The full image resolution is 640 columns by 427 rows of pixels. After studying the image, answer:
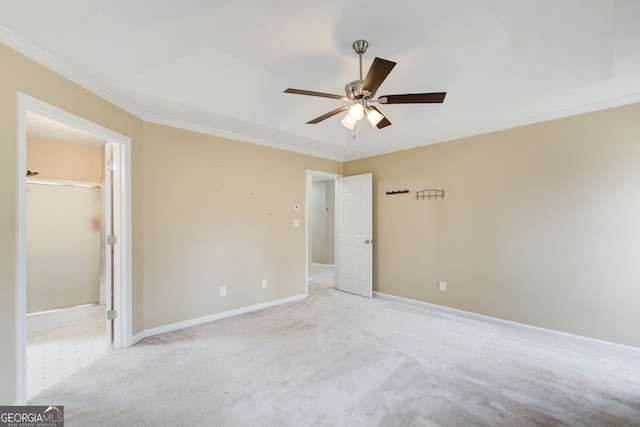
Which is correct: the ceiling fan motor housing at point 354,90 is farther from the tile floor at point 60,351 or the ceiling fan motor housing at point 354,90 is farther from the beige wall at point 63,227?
the beige wall at point 63,227

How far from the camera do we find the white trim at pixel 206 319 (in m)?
3.13

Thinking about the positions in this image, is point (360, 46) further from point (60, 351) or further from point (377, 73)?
point (60, 351)

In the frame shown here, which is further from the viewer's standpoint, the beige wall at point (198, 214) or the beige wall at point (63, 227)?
the beige wall at point (63, 227)

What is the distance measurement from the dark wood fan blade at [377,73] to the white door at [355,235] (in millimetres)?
2784

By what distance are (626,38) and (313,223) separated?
22.1ft

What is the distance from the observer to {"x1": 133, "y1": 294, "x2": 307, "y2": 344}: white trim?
123 inches

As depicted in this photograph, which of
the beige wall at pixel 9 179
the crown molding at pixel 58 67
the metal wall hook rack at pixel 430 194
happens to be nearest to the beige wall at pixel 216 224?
→ the crown molding at pixel 58 67

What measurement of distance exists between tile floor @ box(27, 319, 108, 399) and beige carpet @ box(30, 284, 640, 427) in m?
0.20

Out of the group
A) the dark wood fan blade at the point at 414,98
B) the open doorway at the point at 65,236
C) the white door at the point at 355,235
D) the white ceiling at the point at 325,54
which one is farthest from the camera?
the white door at the point at 355,235

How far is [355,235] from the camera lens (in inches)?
195

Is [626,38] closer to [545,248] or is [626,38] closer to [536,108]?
[536,108]

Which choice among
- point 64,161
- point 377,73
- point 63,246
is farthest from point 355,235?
point 64,161

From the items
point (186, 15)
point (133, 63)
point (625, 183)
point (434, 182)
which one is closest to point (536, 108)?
point (625, 183)

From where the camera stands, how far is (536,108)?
9.90 ft
